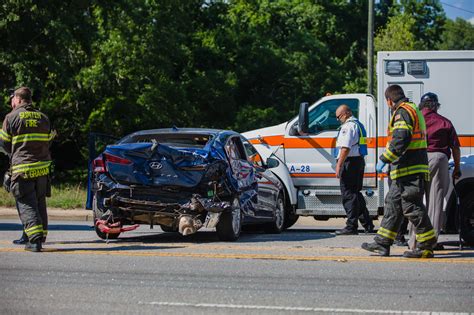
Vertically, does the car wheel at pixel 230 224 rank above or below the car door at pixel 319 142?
below

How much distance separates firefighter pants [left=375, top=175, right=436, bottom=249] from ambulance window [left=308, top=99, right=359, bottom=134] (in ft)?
15.1

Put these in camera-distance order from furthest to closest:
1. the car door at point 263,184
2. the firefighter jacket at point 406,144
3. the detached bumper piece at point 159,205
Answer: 1. the car door at point 263,184
2. the detached bumper piece at point 159,205
3. the firefighter jacket at point 406,144

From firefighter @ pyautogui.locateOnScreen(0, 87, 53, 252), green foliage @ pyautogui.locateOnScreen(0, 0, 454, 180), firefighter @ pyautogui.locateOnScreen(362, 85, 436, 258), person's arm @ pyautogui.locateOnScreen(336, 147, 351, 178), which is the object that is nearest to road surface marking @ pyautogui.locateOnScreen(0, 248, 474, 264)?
firefighter @ pyautogui.locateOnScreen(362, 85, 436, 258)

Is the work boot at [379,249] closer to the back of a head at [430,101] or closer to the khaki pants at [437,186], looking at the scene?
the khaki pants at [437,186]

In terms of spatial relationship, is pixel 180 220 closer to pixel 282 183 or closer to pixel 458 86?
pixel 282 183

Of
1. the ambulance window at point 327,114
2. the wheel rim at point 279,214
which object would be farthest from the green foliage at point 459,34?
the wheel rim at point 279,214

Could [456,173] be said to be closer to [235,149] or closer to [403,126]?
[403,126]

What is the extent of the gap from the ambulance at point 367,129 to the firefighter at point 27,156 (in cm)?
461

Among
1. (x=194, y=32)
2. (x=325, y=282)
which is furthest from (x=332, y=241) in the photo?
(x=194, y=32)

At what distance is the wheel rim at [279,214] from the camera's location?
14.1 metres

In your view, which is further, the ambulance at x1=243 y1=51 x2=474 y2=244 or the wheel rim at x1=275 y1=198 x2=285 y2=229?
the wheel rim at x1=275 y1=198 x2=285 y2=229

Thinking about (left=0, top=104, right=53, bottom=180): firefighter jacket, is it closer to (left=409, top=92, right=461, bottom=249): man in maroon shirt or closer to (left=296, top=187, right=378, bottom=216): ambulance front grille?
(left=409, top=92, right=461, bottom=249): man in maroon shirt

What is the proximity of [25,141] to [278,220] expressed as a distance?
463 centimetres

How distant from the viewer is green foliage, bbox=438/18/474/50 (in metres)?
88.6
